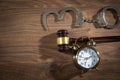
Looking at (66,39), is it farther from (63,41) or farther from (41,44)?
(41,44)

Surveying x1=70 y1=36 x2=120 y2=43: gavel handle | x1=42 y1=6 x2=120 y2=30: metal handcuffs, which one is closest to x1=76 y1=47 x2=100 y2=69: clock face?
x1=70 y1=36 x2=120 y2=43: gavel handle

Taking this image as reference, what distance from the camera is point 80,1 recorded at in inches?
91.5

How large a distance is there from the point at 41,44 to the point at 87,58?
18.8 inches

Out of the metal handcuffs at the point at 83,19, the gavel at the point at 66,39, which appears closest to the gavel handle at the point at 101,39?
the gavel at the point at 66,39

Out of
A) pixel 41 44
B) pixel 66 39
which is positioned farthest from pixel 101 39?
pixel 41 44

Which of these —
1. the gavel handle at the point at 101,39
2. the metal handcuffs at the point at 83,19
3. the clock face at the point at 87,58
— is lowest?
the clock face at the point at 87,58

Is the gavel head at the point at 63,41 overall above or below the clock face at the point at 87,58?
above

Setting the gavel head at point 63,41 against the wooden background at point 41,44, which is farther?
the wooden background at point 41,44

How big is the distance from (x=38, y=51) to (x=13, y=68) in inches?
11.3

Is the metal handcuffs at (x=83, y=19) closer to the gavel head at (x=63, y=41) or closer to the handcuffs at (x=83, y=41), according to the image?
the handcuffs at (x=83, y=41)

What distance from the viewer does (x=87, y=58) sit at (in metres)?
2.08

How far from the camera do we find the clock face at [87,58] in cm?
206

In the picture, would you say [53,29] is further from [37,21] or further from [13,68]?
[13,68]

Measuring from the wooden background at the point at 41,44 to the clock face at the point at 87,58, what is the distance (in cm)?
17
